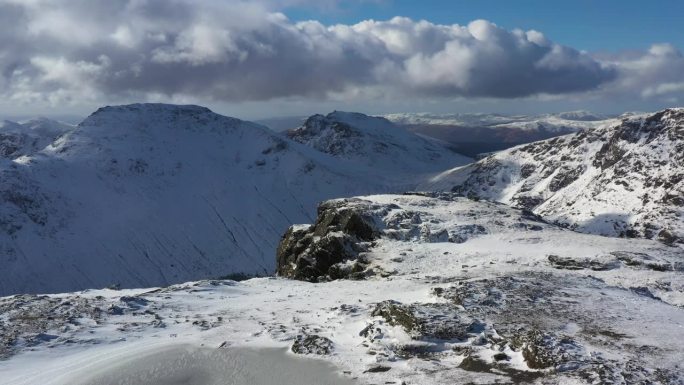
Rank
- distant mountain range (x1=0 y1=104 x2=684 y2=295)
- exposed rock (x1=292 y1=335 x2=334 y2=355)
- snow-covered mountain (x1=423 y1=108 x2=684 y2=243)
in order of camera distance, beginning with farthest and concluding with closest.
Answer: distant mountain range (x1=0 y1=104 x2=684 y2=295)
snow-covered mountain (x1=423 y1=108 x2=684 y2=243)
exposed rock (x1=292 y1=335 x2=334 y2=355)

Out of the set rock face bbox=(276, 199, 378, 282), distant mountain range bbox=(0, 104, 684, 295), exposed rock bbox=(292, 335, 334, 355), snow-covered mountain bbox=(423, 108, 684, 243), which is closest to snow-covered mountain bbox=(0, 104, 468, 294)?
distant mountain range bbox=(0, 104, 684, 295)

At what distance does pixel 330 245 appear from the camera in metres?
54.7

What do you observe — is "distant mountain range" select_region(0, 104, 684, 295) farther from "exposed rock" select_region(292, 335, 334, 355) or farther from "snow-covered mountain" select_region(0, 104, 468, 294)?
"exposed rock" select_region(292, 335, 334, 355)

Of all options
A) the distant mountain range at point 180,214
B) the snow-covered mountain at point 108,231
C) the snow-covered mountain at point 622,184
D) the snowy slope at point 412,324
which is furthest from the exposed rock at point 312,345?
the snow-covered mountain at point 108,231

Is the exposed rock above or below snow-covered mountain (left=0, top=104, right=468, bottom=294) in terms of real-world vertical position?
above

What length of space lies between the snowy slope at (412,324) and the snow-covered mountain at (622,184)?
91.6 m

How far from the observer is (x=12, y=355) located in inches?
943

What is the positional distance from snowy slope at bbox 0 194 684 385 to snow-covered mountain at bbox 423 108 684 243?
91.6m

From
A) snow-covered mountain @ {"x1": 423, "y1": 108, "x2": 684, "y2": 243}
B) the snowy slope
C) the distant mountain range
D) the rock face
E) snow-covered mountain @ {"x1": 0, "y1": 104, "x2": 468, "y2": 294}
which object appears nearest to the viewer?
the snowy slope

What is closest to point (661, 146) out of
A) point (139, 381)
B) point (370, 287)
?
point (370, 287)

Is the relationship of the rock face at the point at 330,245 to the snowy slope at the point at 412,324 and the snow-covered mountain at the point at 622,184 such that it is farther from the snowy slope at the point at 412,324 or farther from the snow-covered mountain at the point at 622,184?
the snow-covered mountain at the point at 622,184

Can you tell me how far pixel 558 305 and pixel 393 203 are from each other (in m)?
40.6

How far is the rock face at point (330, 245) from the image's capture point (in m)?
52.3

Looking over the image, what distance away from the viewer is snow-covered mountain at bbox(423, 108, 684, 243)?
419 ft
